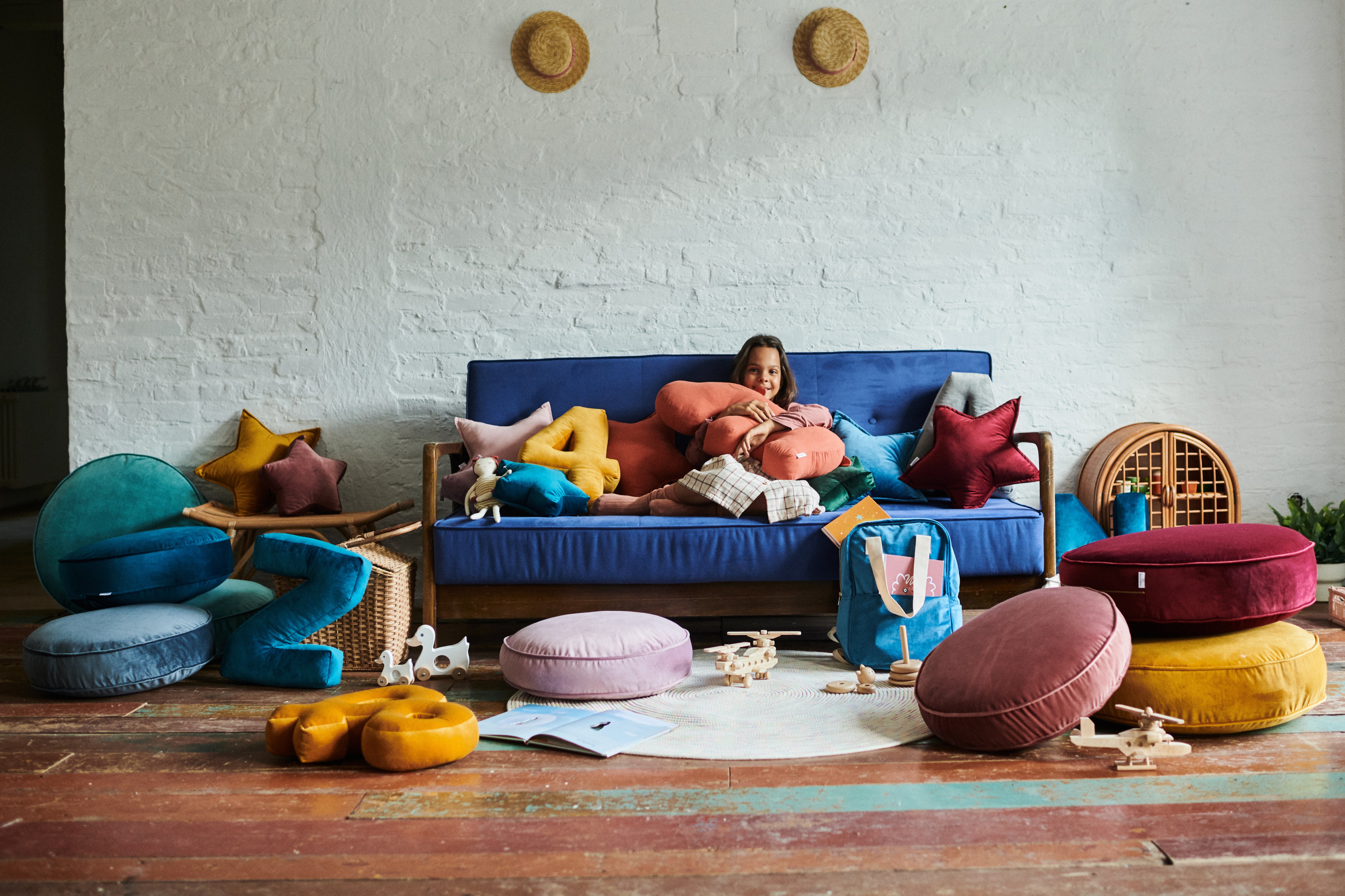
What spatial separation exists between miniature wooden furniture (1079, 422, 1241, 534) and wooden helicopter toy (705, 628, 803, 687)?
5.65 feet

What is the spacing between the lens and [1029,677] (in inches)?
73.7

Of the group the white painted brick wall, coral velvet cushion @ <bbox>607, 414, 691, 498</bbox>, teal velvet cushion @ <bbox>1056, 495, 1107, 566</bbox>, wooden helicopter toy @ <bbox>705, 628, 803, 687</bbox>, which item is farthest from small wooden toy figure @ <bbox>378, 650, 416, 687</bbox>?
teal velvet cushion @ <bbox>1056, 495, 1107, 566</bbox>

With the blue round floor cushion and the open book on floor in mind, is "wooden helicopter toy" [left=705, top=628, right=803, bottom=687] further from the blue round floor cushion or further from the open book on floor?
the blue round floor cushion

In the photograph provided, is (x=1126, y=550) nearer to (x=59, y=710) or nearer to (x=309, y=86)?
(x=59, y=710)

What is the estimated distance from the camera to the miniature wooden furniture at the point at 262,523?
3.43 m

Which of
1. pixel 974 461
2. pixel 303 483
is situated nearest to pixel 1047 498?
pixel 974 461

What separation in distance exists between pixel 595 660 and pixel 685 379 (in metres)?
1.54

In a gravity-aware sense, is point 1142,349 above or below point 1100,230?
below

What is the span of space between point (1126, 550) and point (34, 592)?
416 centimetres

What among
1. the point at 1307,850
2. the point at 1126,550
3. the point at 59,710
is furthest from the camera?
the point at 59,710

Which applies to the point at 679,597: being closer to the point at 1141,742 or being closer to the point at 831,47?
the point at 1141,742

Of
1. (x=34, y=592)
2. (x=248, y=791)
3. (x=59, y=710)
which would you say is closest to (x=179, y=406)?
(x=34, y=592)

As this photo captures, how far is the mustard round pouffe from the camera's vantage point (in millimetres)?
1979

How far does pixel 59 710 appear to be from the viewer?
2381 mm
